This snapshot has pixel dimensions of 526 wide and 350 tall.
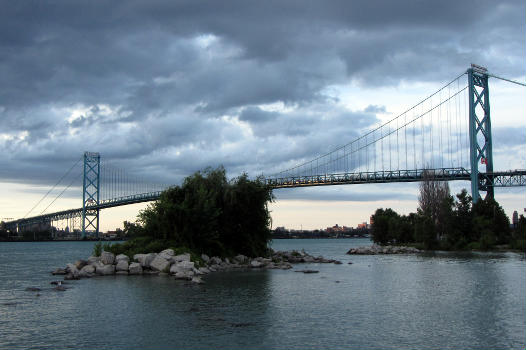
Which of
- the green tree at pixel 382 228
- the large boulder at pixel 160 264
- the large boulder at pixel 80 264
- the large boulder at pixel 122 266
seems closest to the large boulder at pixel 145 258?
the large boulder at pixel 160 264

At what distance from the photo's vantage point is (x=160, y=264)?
2842cm

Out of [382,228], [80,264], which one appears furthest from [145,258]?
[382,228]

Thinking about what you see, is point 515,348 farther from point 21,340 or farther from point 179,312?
point 21,340

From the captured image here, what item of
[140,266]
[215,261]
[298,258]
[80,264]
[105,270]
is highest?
[80,264]

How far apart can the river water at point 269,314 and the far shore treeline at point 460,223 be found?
30.8 m

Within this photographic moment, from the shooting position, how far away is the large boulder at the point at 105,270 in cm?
2764

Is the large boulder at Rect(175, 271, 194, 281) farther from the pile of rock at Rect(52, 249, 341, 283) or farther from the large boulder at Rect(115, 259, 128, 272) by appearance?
the large boulder at Rect(115, 259, 128, 272)

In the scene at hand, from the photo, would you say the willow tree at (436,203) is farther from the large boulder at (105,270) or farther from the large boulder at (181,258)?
the large boulder at (105,270)

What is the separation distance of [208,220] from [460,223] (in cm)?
3419

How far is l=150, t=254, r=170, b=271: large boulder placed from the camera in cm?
2822

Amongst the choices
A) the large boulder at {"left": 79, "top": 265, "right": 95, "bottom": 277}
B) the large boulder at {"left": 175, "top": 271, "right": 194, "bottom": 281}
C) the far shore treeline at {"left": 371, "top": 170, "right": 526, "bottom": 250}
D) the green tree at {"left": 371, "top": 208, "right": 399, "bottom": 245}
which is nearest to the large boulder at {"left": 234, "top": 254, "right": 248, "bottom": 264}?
the large boulder at {"left": 175, "top": 271, "right": 194, "bottom": 281}

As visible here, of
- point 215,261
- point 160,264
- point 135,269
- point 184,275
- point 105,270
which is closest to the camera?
point 184,275

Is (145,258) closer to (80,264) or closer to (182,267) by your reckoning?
(182,267)

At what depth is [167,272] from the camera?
2791cm
